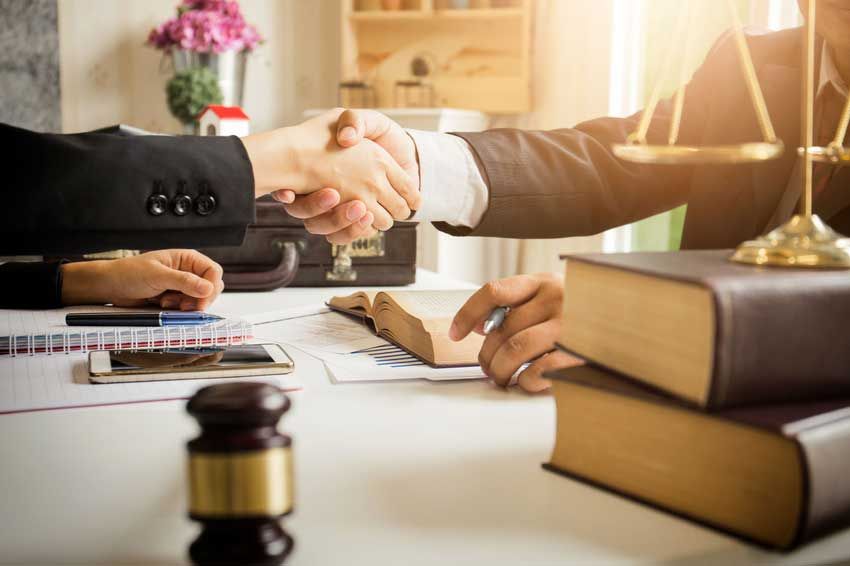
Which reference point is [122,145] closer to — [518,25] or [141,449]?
[141,449]

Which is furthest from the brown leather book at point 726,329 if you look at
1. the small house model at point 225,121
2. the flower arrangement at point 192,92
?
the flower arrangement at point 192,92

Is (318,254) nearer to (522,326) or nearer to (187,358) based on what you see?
(187,358)

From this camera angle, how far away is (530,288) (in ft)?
2.98

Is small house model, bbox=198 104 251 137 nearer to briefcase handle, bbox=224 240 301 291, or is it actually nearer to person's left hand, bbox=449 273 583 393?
briefcase handle, bbox=224 240 301 291

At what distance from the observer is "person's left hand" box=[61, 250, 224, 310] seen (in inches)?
52.6

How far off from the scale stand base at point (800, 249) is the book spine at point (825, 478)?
11cm

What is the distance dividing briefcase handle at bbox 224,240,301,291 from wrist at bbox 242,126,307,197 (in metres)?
0.39

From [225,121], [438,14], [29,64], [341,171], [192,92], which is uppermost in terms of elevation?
[438,14]

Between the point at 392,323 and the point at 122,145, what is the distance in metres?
0.39

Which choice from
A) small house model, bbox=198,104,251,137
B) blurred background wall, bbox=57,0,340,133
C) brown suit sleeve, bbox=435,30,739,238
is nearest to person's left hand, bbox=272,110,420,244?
brown suit sleeve, bbox=435,30,739,238

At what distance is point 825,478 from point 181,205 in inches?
31.2

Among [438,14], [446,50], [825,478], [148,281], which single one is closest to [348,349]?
[148,281]

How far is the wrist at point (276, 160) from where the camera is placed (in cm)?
122

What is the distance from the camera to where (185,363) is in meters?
0.95
